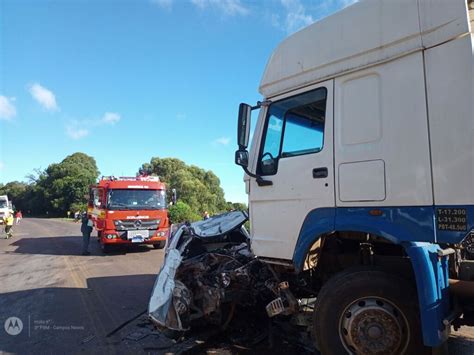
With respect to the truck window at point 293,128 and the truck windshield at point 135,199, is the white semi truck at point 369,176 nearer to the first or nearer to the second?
the truck window at point 293,128

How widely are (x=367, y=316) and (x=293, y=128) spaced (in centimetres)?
196

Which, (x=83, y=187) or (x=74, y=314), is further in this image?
(x=83, y=187)

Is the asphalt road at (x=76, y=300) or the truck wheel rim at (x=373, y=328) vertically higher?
the truck wheel rim at (x=373, y=328)

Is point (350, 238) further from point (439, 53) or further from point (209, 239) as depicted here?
point (209, 239)

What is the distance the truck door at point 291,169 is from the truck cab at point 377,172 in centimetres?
1

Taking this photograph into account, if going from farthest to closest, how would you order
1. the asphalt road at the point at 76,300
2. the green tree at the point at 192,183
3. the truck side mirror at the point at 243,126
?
the green tree at the point at 192,183 → the asphalt road at the point at 76,300 → the truck side mirror at the point at 243,126

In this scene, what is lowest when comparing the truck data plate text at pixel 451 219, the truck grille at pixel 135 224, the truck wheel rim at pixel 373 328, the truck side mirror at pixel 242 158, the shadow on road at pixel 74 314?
the shadow on road at pixel 74 314

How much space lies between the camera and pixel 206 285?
4543 millimetres

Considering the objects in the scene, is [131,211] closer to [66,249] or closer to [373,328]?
[66,249]

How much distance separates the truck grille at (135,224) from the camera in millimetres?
13219

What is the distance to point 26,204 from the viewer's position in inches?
2881

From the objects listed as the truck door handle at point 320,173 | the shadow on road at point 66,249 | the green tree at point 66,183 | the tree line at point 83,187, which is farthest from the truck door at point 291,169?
the green tree at point 66,183

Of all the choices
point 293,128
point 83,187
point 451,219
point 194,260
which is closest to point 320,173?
point 293,128

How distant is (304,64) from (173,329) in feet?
10.6
